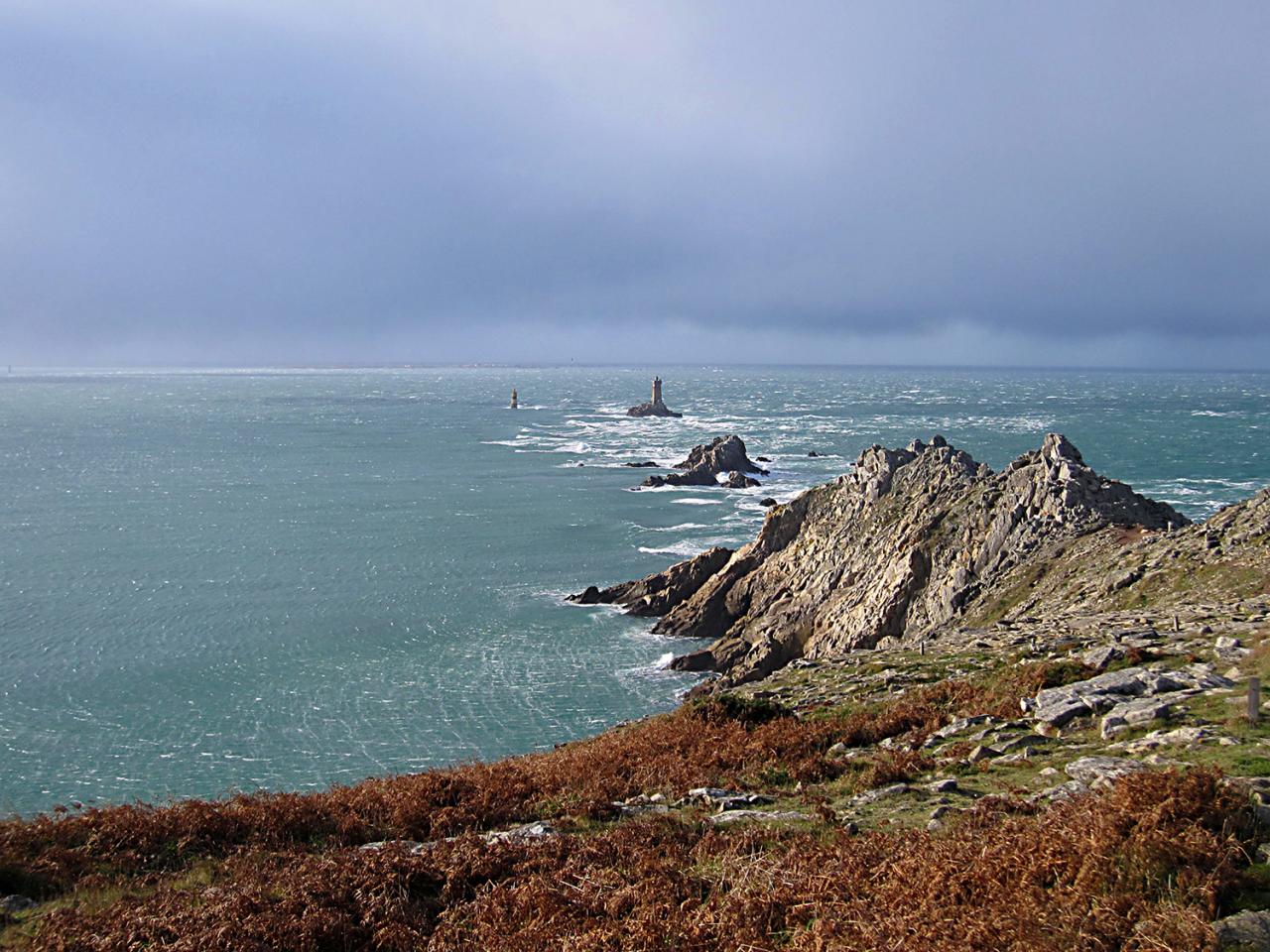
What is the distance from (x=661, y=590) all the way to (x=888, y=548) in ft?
45.6

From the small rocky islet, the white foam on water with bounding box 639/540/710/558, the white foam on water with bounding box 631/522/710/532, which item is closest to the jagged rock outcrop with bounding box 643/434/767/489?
the white foam on water with bounding box 631/522/710/532

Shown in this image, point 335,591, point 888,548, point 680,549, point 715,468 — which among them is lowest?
point 335,591

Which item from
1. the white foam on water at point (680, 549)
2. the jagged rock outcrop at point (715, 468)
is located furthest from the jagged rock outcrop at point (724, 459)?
the white foam on water at point (680, 549)

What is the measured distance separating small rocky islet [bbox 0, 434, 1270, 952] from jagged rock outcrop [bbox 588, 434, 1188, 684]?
9.62m

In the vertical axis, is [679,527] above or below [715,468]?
below

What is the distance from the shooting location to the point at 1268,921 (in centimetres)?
649

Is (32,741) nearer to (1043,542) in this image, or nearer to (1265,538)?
(1043,542)

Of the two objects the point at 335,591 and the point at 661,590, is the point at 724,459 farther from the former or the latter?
the point at 335,591

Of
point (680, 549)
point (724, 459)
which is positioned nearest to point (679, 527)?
point (680, 549)

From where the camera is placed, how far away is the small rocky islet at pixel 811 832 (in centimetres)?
738

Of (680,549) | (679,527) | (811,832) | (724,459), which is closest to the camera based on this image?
(811,832)

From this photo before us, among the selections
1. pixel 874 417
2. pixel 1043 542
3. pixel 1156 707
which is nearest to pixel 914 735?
pixel 1156 707

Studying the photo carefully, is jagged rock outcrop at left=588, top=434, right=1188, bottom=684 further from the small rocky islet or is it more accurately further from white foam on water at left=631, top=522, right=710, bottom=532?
white foam on water at left=631, top=522, right=710, bottom=532

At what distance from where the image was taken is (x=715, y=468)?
298 ft
